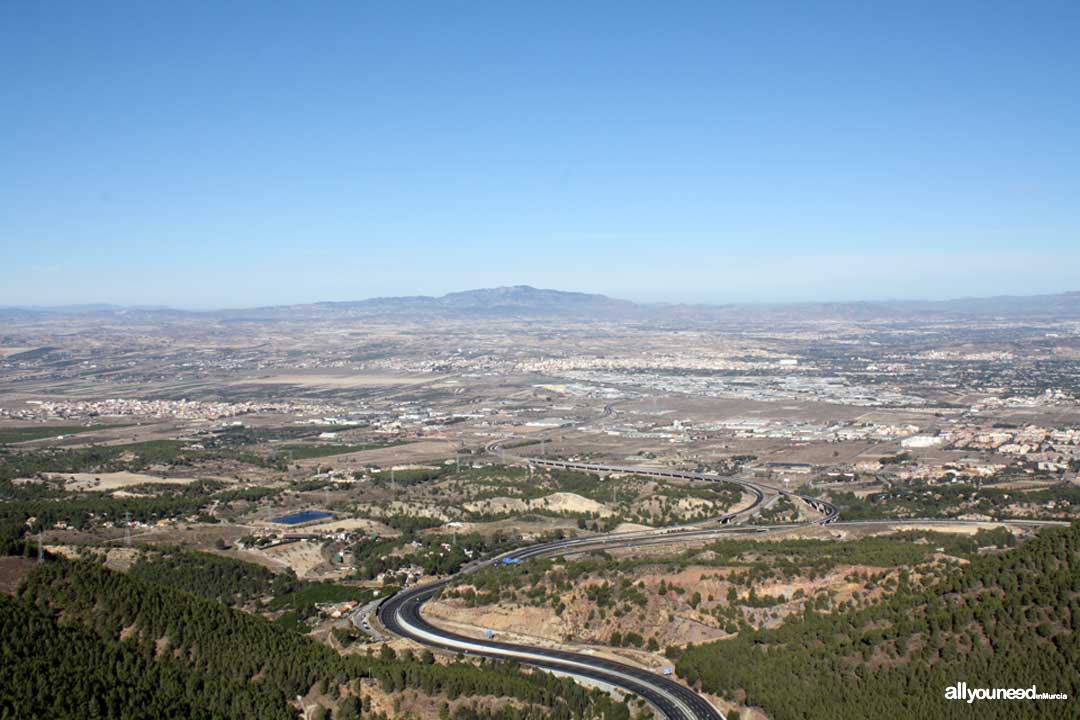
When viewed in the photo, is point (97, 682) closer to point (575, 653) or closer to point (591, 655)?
point (575, 653)

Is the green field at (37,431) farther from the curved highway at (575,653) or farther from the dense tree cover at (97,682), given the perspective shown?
the dense tree cover at (97,682)

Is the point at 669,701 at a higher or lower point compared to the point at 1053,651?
lower

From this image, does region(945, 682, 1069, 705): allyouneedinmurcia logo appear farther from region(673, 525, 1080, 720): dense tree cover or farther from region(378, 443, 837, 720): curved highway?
region(378, 443, 837, 720): curved highway

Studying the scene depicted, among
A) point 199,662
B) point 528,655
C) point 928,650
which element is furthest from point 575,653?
point 199,662

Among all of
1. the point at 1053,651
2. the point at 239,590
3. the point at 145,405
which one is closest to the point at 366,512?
the point at 239,590

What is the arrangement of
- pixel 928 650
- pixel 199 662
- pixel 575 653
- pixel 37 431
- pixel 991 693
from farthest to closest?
pixel 37 431 → pixel 575 653 → pixel 199 662 → pixel 928 650 → pixel 991 693

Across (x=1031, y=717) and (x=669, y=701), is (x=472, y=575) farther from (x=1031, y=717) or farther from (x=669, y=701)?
(x=1031, y=717)
